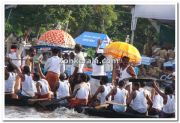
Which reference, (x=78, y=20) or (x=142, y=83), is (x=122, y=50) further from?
(x=78, y=20)

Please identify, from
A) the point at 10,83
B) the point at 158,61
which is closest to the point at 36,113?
the point at 10,83

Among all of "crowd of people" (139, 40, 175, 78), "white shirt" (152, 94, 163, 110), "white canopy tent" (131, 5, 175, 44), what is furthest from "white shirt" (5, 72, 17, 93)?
"crowd of people" (139, 40, 175, 78)

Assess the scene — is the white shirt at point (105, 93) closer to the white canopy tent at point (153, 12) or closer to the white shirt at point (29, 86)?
the white shirt at point (29, 86)

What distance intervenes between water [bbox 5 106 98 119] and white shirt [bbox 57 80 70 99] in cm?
27

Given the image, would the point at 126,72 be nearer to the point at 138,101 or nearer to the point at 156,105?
the point at 138,101

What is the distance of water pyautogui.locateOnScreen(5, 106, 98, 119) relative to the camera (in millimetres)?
10742

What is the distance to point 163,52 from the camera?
59.6 ft

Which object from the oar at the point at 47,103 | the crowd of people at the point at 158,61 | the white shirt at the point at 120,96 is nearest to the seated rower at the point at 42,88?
the oar at the point at 47,103

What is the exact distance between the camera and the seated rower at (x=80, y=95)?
11195 millimetres

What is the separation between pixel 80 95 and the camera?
1122 centimetres

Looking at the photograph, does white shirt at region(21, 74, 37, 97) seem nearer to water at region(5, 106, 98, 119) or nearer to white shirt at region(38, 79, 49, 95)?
white shirt at region(38, 79, 49, 95)

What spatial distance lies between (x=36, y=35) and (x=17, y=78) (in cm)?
608

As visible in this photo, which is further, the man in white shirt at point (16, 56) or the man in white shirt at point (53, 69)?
the man in white shirt at point (16, 56)

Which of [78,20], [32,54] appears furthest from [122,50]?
[78,20]
